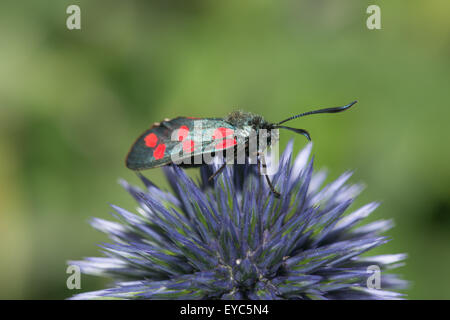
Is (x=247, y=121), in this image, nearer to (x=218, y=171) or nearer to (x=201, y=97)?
(x=218, y=171)

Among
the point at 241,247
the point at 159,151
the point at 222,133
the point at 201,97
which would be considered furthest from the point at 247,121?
the point at 201,97

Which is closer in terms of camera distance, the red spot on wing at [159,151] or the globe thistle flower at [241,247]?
the globe thistle flower at [241,247]

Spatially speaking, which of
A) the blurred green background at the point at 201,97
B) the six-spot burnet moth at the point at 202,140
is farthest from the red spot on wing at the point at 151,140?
the blurred green background at the point at 201,97

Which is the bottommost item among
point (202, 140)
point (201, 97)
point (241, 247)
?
point (241, 247)

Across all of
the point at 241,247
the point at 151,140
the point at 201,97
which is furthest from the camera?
the point at 201,97

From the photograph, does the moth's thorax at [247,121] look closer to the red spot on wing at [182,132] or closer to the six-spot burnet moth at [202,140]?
the six-spot burnet moth at [202,140]

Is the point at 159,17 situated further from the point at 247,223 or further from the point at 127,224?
the point at 247,223

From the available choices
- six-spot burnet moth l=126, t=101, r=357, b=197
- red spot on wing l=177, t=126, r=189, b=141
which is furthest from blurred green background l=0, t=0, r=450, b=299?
red spot on wing l=177, t=126, r=189, b=141
